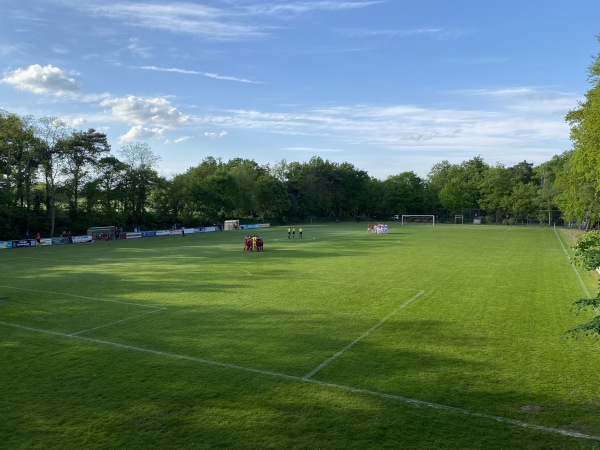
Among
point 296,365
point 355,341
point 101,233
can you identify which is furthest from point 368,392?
Answer: point 101,233

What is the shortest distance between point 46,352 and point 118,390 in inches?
143

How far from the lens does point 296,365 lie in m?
10.1

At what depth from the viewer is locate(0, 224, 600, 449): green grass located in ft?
23.6

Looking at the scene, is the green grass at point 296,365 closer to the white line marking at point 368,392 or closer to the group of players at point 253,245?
the white line marking at point 368,392

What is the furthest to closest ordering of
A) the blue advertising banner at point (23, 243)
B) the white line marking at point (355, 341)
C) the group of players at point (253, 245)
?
the blue advertising banner at point (23, 243), the group of players at point (253, 245), the white line marking at point (355, 341)

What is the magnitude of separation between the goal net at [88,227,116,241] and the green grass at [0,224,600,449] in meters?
31.9

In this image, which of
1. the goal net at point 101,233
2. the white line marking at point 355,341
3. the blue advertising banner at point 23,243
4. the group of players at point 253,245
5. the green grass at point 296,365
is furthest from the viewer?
the goal net at point 101,233

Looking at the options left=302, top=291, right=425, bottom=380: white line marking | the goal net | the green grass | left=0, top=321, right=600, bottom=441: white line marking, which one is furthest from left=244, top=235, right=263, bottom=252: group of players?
the goal net

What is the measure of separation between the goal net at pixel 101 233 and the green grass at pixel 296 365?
31909 mm

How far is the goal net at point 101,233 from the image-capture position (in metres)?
51.6

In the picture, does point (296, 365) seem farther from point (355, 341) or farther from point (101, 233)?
point (101, 233)

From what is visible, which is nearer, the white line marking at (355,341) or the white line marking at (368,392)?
the white line marking at (368,392)

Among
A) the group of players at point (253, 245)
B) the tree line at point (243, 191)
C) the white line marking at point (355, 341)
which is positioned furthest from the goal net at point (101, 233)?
the white line marking at point (355, 341)

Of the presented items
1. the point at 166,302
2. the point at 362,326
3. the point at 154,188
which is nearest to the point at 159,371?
the point at 362,326
